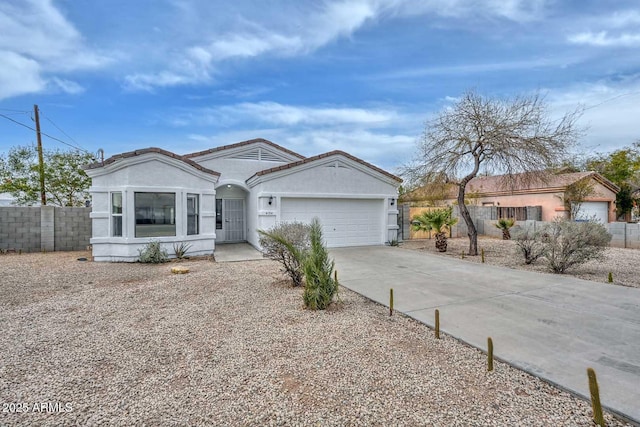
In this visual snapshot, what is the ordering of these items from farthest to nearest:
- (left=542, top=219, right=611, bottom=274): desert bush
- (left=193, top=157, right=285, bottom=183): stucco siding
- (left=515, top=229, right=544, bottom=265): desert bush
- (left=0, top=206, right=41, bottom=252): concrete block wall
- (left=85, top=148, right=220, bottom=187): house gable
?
(left=193, top=157, right=285, bottom=183): stucco siding, (left=0, top=206, right=41, bottom=252): concrete block wall, (left=85, top=148, right=220, bottom=187): house gable, (left=515, top=229, right=544, bottom=265): desert bush, (left=542, top=219, right=611, bottom=274): desert bush

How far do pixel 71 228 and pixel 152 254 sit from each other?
5.43m

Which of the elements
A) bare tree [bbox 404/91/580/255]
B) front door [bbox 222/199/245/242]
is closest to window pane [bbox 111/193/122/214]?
front door [bbox 222/199/245/242]

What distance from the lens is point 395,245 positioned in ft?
47.4

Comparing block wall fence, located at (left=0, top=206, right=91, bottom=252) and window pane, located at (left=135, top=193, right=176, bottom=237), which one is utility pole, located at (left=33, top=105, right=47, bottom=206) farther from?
window pane, located at (left=135, top=193, right=176, bottom=237)

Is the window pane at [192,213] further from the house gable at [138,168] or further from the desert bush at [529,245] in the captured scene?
the desert bush at [529,245]

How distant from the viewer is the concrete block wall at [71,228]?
12719 mm

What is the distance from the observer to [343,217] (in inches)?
549

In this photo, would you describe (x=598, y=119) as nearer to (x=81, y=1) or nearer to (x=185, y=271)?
(x=185, y=271)

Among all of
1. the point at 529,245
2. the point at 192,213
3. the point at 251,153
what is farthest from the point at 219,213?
the point at 529,245

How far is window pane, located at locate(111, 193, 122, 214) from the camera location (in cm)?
1033

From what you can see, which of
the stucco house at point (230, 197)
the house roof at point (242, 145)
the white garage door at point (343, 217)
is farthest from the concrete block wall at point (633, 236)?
the house roof at point (242, 145)

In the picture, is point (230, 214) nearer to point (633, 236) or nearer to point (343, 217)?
point (343, 217)

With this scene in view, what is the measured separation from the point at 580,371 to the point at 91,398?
5.03m

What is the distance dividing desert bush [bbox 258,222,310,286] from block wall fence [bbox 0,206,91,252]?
10112 millimetres
